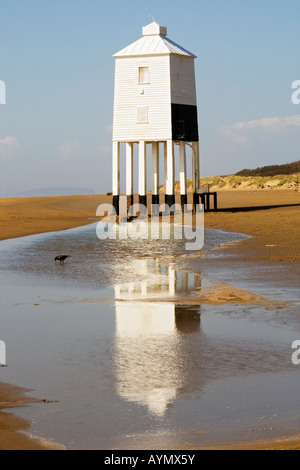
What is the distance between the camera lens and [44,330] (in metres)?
11.5

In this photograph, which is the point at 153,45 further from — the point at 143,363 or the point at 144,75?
the point at 143,363

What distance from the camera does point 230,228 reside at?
32.3 meters

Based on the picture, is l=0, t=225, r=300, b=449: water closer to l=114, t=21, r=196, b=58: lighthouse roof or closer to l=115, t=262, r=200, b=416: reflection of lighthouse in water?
l=115, t=262, r=200, b=416: reflection of lighthouse in water

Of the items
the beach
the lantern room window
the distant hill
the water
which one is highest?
the lantern room window

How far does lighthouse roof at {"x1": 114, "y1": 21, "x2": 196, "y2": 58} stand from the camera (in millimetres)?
39906

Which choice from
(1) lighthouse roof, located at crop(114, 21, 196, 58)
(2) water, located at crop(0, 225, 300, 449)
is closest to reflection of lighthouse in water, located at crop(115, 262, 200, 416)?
Answer: (2) water, located at crop(0, 225, 300, 449)

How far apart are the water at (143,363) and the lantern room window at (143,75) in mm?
24267

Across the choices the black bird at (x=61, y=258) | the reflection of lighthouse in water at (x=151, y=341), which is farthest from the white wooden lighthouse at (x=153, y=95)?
the reflection of lighthouse in water at (x=151, y=341)

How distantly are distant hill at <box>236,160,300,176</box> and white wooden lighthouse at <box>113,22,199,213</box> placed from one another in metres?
63.2
